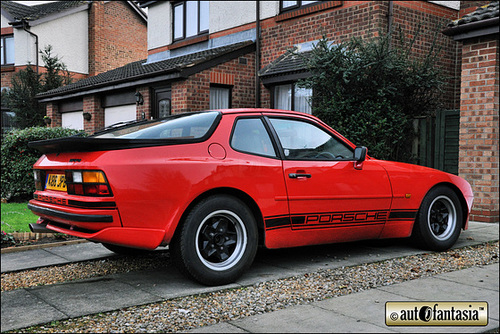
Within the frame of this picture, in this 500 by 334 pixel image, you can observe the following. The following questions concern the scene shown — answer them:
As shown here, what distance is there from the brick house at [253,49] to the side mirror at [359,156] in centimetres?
445

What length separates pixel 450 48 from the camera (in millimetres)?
12117

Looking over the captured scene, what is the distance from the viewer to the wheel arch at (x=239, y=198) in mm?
4086

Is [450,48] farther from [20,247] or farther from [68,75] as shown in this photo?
[68,75]

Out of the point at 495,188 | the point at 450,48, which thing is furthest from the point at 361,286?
the point at 450,48

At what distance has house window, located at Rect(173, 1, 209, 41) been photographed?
15531mm

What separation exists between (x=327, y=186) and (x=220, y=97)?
8790 millimetres

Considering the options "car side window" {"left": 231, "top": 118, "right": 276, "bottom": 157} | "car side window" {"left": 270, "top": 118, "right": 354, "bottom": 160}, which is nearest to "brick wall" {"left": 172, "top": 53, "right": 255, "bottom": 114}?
"car side window" {"left": 270, "top": 118, "right": 354, "bottom": 160}

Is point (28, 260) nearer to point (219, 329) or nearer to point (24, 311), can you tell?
point (24, 311)

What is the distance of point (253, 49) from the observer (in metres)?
13.5

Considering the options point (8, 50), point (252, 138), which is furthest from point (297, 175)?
point (8, 50)

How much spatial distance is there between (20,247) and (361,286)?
4.00m

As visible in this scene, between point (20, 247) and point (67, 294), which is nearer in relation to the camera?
point (67, 294)

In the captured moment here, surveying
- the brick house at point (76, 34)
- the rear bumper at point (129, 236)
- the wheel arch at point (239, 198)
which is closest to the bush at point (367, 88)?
the wheel arch at point (239, 198)

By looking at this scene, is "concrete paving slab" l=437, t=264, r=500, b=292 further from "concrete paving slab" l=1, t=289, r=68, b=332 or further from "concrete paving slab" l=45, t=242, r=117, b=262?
"concrete paving slab" l=45, t=242, r=117, b=262
